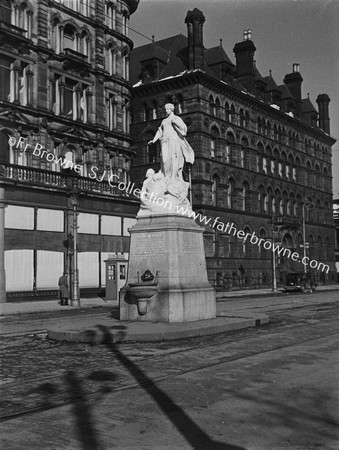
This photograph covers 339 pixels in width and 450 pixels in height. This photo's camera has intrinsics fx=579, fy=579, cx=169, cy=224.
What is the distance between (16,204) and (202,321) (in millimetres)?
19143

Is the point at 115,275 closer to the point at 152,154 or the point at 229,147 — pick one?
the point at 152,154

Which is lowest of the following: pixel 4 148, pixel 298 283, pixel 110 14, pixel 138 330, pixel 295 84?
pixel 138 330

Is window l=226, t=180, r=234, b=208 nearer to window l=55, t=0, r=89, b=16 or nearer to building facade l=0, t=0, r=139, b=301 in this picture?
building facade l=0, t=0, r=139, b=301

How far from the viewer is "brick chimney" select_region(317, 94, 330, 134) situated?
7550 cm

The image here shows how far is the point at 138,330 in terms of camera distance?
13055mm

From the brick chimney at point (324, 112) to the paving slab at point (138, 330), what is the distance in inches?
2566

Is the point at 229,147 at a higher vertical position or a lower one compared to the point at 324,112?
lower

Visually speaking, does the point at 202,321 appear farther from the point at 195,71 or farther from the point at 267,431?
the point at 195,71

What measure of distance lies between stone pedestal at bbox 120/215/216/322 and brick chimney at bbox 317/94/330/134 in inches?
2541

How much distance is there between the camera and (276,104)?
65625mm

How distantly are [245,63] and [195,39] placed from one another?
399 inches

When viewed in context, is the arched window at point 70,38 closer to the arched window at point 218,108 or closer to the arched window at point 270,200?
the arched window at point 218,108

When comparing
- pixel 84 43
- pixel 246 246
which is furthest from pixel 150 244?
pixel 246 246

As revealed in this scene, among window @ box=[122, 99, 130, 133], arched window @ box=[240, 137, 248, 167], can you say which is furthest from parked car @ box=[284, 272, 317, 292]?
window @ box=[122, 99, 130, 133]
